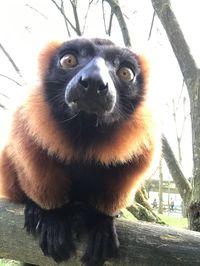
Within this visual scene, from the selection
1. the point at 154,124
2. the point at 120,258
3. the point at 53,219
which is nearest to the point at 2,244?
the point at 53,219

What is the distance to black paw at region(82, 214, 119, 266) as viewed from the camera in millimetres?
2236

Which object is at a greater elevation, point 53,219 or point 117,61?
point 117,61

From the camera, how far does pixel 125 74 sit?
276 cm

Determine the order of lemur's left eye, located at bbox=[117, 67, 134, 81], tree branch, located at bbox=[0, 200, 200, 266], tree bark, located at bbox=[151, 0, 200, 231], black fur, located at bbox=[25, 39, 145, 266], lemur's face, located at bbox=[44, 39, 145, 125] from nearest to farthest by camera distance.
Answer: tree branch, located at bbox=[0, 200, 200, 266], lemur's face, located at bbox=[44, 39, 145, 125], black fur, located at bbox=[25, 39, 145, 266], lemur's left eye, located at bbox=[117, 67, 134, 81], tree bark, located at bbox=[151, 0, 200, 231]

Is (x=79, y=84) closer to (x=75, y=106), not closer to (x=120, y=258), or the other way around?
(x=75, y=106)

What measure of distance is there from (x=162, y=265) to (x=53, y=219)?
67 centimetres

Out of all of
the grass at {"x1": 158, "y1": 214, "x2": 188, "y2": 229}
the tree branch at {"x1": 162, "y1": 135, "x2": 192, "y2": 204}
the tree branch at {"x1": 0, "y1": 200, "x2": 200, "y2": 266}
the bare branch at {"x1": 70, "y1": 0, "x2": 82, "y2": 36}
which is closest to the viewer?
the tree branch at {"x1": 0, "y1": 200, "x2": 200, "y2": 266}

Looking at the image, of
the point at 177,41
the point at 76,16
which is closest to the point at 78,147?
the point at 177,41

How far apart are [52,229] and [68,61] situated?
0.99 m

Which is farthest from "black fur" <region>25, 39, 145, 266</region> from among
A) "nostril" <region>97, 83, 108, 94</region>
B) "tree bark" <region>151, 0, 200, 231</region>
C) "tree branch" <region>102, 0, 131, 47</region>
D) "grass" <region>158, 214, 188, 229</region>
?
"grass" <region>158, 214, 188, 229</region>

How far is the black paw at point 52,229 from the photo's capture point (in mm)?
2268

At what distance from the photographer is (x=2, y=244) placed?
234cm

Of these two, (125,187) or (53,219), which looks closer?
(53,219)

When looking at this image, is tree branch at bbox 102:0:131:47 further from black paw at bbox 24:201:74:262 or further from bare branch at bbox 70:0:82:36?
black paw at bbox 24:201:74:262
